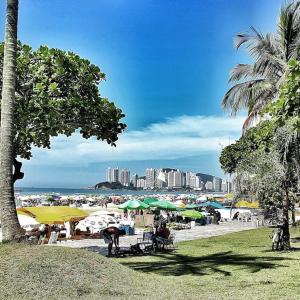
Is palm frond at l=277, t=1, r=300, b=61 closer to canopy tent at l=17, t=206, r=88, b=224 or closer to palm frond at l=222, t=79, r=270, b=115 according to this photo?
palm frond at l=222, t=79, r=270, b=115

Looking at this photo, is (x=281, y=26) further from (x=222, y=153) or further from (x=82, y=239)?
(x=222, y=153)

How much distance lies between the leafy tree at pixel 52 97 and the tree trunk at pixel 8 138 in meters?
2.25

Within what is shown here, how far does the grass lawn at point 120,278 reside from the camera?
8711 mm

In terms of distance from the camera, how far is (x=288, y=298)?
9609 millimetres

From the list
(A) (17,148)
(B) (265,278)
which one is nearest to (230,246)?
(B) (265,278)

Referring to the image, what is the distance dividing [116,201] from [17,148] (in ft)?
243

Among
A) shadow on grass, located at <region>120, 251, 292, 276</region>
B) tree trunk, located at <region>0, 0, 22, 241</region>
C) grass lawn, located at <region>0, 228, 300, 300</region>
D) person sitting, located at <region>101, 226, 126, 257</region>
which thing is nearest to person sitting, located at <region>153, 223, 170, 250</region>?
person sitting, located at <region>101, 226, 126, 257</region>

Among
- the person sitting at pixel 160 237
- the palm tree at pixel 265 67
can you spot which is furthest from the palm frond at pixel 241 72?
the person sitting at pixel 160 237

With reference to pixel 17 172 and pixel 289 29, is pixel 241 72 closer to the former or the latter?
pixel 289 29

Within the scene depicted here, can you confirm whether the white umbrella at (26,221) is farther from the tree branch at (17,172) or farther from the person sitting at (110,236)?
the tree branch at (17,172)

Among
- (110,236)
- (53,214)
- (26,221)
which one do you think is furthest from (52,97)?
(53,214)

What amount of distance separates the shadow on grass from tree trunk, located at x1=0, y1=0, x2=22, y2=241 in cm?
415

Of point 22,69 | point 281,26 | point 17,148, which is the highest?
point 281,26

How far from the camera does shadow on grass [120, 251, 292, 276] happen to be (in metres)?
13.6
